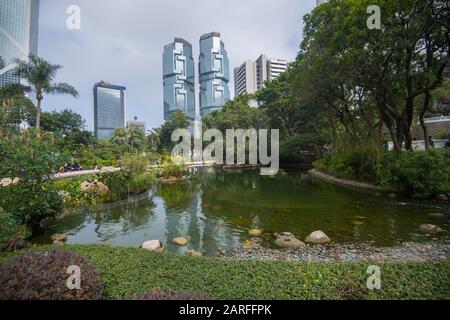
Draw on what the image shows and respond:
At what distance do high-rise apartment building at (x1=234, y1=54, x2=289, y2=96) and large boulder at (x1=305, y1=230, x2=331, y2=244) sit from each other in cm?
8578

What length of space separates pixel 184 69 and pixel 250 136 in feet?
197

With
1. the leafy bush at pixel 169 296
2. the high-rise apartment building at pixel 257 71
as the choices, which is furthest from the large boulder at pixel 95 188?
the high-rise apartment building at pixel 257 71

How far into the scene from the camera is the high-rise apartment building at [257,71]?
90625 mm

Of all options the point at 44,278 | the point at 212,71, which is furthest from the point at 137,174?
the point at 212,71

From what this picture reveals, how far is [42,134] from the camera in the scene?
22.8 feet

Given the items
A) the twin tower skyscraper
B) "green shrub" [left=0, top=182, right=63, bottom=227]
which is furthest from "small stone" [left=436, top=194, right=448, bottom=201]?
the twin tower skyscraper

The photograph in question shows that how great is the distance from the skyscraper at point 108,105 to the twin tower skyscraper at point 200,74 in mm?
23391

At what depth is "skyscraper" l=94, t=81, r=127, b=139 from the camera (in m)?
48.3

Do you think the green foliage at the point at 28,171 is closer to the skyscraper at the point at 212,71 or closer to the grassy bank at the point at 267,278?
the grassy bank at the point at 267,278

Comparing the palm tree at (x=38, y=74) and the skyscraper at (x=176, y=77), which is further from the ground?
the skyscraper at (x=176, y=77)

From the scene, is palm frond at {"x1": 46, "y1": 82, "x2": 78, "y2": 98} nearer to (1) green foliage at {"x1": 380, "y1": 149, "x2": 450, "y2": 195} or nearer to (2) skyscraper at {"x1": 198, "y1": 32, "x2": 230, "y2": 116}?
(1) green foliage at {"x1": 380, "y1": 149, "x2": 450, "y2": 195}

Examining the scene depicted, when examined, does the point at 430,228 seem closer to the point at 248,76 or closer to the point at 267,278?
the point at 267,278

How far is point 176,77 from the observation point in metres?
79.6
